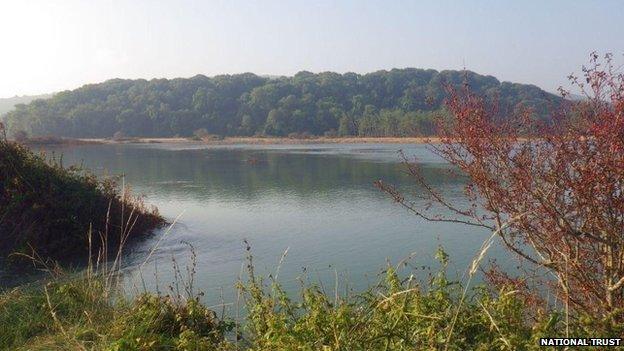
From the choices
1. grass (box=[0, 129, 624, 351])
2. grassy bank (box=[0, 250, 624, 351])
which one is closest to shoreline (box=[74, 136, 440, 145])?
grass (box=[0, 129, 624, 351])

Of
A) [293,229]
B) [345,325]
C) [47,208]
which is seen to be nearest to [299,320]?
[345,325]

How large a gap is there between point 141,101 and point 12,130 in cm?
2561

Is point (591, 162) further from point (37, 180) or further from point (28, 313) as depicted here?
point (37, 180)

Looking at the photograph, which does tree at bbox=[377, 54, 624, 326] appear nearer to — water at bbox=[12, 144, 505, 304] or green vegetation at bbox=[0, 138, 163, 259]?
water at bbox=[12, 144, 505, 304]

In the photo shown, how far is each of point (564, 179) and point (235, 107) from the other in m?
116

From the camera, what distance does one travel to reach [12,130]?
9581 centimetres

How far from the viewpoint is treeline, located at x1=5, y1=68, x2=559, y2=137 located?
335ft

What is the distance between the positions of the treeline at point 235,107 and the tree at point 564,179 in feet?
280

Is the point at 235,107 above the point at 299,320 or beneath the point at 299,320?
above

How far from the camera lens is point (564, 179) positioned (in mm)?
5082

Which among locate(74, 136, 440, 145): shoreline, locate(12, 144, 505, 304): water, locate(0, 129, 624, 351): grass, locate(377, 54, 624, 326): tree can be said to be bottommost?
locate(12, 144, 505, 304): water

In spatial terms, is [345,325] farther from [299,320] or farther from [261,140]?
[261,140]

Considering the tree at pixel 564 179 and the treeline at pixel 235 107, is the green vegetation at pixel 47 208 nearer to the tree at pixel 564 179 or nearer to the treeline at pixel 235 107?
the tree at pixel 564 179

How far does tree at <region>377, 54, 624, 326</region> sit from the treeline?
85.2m
